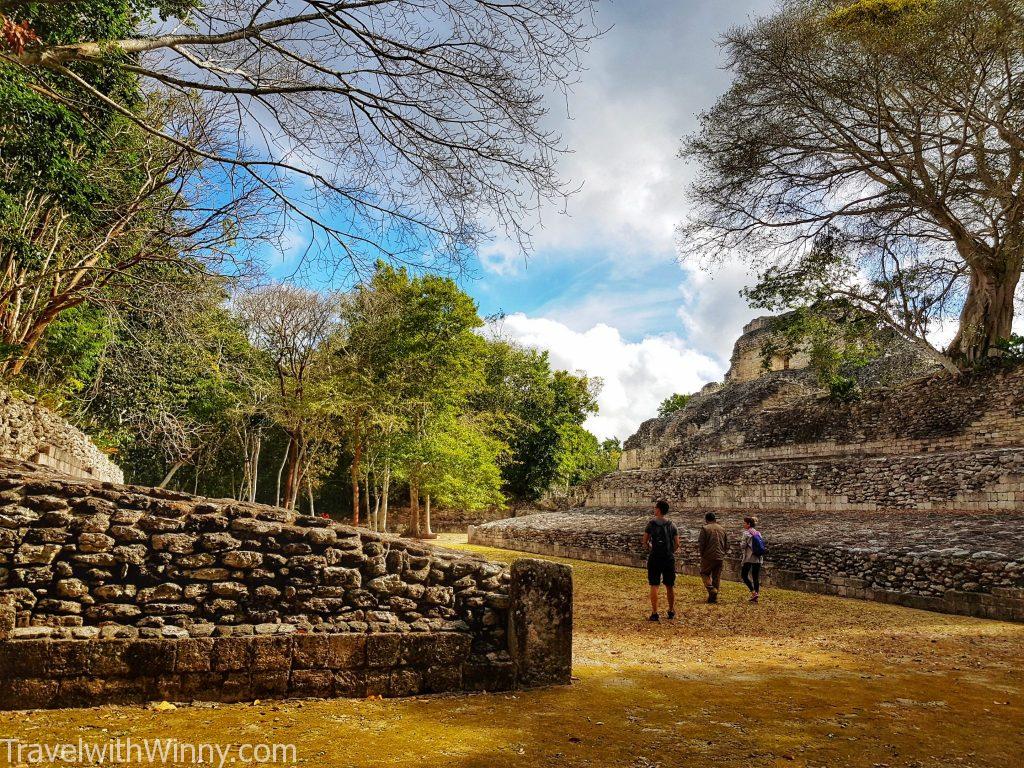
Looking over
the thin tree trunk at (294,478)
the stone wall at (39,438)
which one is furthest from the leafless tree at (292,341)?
the stone wall at (39,438)

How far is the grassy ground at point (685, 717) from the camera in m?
3.21

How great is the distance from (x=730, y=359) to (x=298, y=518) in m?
30.9

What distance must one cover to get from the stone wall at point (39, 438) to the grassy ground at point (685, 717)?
15.2ft

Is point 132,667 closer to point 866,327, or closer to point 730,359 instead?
point 866,327

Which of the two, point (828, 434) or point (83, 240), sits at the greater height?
point (83, 240)

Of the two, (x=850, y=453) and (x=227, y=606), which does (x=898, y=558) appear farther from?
(x=227, y=606)

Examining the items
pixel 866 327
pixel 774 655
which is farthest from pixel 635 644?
pixel 866 327

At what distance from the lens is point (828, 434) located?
666 inches

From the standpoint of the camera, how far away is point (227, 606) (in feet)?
13.2

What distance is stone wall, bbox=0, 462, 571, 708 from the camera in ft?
12.0

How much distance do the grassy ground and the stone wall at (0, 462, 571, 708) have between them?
182 mm

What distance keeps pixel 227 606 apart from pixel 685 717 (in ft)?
10.8

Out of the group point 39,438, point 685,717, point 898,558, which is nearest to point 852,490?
point 898,558

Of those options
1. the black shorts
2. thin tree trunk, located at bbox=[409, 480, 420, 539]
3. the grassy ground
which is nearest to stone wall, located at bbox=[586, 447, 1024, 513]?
the grassy ground
